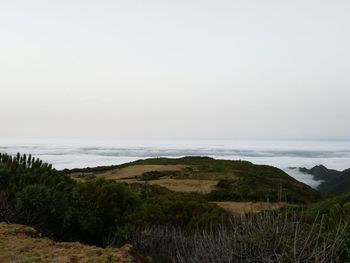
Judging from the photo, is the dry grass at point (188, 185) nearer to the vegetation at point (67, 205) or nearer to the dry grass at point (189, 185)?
the dry grass at point (189, 185)

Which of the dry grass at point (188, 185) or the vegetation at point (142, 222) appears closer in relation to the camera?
the vegetation at point (142, 222)

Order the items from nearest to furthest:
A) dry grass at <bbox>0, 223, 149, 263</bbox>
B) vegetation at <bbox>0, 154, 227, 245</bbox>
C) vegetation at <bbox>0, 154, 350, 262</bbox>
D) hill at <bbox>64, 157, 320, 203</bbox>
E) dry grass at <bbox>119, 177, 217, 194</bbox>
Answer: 1. vegetation at <bbox>0, 154, 350, 262</bbox>
2. dry grass at <bbox>0, 223, 149, 263</bbox>
3. vegetation at <bbox>0, 154, 227, 245</bbox>
4. hill at <bbox>64, 157, 320, 203</bbox>
5. dry grass at <bbox>119, 177, 217, 194</bbox>

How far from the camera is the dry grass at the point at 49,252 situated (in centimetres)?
797

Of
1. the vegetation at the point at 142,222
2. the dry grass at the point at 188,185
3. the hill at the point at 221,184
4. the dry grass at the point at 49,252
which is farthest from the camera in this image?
the dry grass at the point at 188,185

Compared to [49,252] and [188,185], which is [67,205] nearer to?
[49,252]

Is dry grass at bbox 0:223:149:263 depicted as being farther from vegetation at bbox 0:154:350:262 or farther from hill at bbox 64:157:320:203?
hill at bbox 64:157:320:203

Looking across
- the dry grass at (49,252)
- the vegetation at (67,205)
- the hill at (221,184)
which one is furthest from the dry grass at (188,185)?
the dry grass at (49,252)

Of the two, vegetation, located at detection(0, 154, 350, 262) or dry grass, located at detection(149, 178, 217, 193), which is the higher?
vegetation, located at detection(0, 154, 350, 262)

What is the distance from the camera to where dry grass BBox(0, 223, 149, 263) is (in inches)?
314

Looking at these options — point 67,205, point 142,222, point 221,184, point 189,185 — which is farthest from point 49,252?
point 189,185

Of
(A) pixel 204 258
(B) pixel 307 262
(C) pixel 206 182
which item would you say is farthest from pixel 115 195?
(C) pixel 206 182

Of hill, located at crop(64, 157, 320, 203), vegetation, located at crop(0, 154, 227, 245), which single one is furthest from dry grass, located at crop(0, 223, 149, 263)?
hill, located at crop(64, 157, 320, 203)

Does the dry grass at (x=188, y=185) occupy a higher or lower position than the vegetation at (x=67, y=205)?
lower

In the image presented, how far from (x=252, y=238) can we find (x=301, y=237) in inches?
26.3
